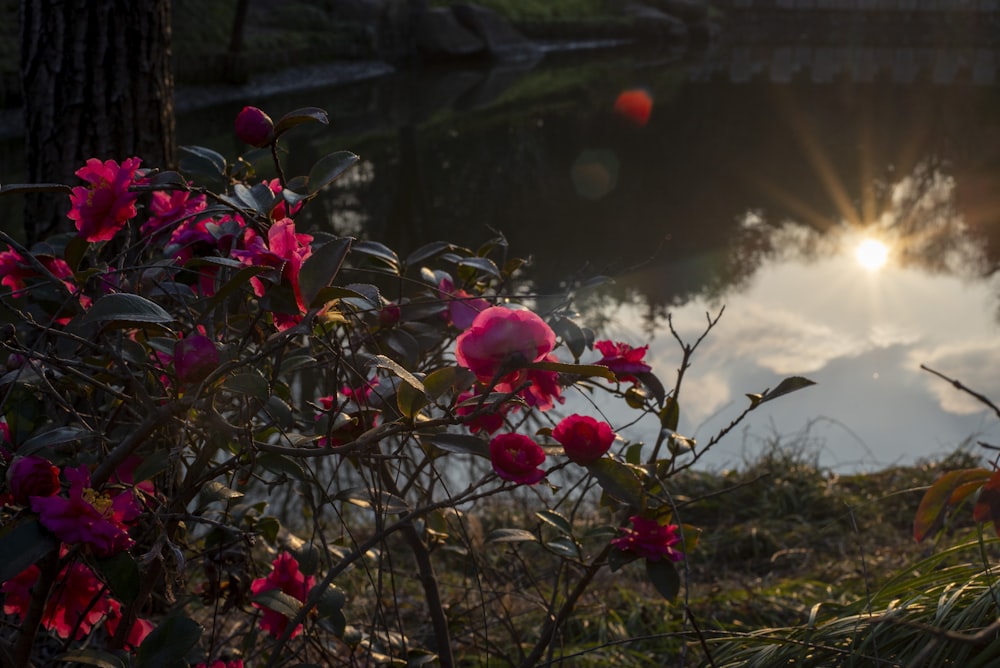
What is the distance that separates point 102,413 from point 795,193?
7343 millimetres

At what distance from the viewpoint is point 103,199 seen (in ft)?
3.38

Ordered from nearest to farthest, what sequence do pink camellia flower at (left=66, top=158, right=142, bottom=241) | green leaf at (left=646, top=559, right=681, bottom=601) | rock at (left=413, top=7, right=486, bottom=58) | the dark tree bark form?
pink camellia flower at (left=66, top=158, right=142, bottom=241), green leaf at (left=646, top=559, right=681, bottom=601), the dark tree bark, rock at (left=413, top=7, right=486, bottom=58)

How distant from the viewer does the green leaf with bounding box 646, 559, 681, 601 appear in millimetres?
1137

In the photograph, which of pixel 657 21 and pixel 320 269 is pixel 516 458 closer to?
pixel 320 269

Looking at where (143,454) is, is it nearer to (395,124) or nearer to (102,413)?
(102,413)

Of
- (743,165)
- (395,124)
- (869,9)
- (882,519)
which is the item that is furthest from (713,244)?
(869,9)

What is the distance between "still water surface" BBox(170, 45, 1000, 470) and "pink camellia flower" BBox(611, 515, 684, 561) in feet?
1.39

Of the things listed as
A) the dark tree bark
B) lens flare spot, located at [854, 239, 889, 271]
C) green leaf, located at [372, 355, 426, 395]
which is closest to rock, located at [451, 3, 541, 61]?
lens flare spot, located at [854, 239, 889, 271]

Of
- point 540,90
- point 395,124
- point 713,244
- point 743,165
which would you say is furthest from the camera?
point 540,90

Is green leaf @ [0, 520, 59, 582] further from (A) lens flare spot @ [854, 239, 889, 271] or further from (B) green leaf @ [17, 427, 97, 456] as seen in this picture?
(A) lens flare spot @ [854, 239, 889, 271]

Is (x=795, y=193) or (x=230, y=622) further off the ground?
(x=795, y=193)

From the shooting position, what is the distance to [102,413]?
1343 millimetres

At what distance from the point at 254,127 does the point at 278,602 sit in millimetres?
532

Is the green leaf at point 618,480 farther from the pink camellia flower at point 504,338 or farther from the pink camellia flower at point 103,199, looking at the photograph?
the pink camellia flower at point 103,199
